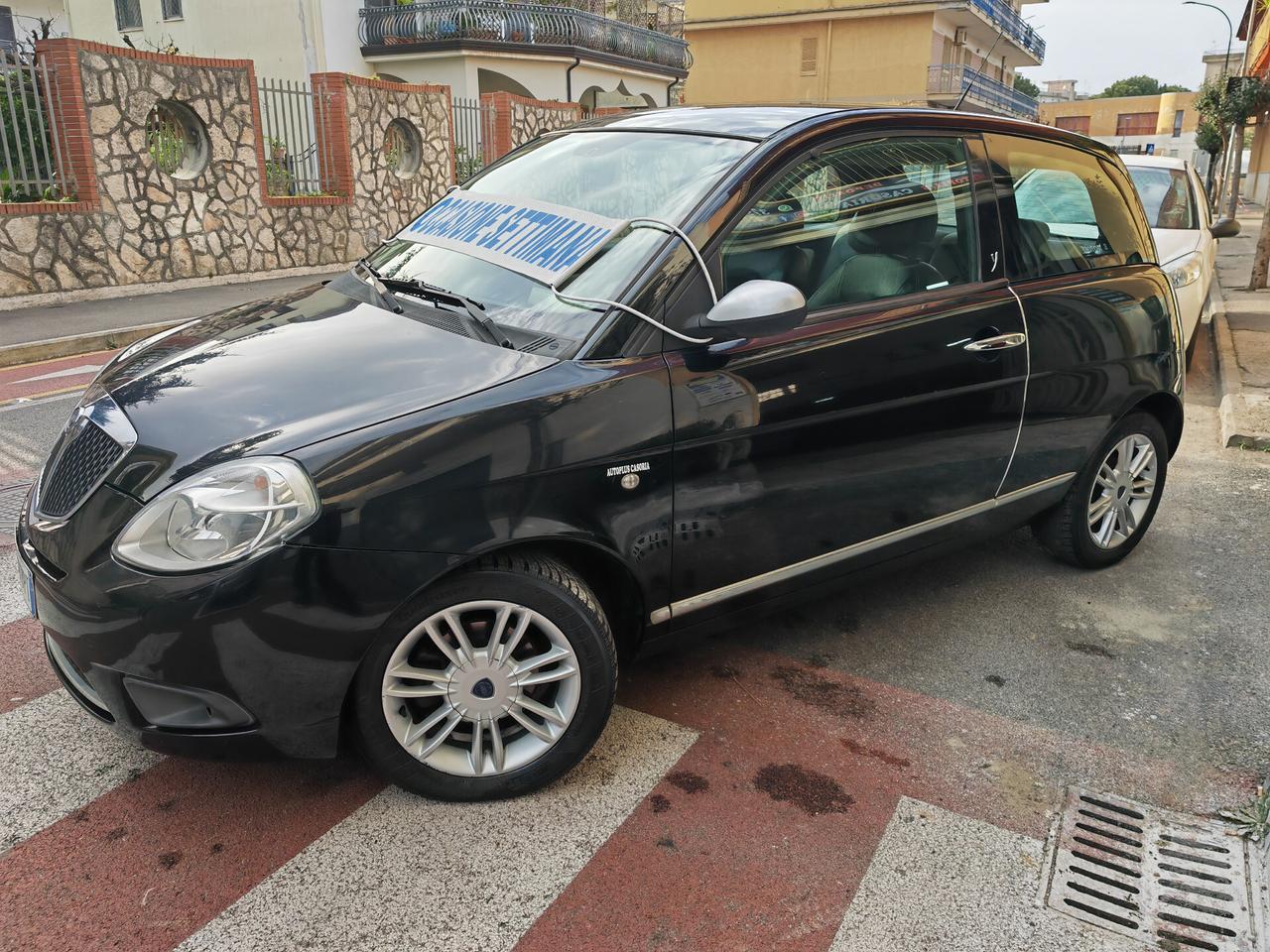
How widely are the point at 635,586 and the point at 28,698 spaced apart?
1986 millimetres

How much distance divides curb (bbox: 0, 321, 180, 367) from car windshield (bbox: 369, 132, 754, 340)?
5.57m

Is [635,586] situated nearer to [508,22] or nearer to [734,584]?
[734,584]

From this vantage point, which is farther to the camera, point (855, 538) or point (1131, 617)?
point (1131, 617)

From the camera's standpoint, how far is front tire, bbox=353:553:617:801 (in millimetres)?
2592

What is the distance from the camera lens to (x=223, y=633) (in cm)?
237

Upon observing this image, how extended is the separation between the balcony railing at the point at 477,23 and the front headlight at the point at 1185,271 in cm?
1853

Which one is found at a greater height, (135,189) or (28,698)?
(135,189)

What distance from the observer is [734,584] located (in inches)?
125

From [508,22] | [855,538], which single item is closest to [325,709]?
[855,538]

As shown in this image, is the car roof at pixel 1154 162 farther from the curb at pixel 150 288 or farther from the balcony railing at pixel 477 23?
the balcony railing at pixel 477 23

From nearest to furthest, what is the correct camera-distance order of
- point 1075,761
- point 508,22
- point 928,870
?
point 928,870 < point 1075,761 < point 508,22

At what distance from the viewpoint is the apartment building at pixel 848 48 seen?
1508 inches

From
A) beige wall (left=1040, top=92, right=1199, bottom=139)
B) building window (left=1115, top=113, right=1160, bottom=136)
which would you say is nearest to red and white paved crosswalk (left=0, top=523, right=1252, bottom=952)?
beige wall (left=1040, top=92, right=1199, bottom=139)

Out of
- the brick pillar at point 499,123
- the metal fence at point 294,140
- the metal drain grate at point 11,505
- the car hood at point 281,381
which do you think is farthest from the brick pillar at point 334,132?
the car hood at point 281,381
